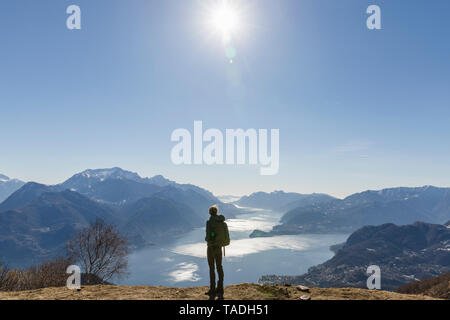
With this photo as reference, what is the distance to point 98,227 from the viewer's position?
37.5 metres

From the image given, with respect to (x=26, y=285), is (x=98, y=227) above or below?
above

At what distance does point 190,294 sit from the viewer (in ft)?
40.5

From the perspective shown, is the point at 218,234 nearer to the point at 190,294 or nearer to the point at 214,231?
the point at 214,231

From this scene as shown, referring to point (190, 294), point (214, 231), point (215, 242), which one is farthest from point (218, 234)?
point (190, 294)

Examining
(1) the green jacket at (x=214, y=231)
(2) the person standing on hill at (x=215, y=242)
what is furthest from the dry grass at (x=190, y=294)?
(1) the green jacket at (x=214, y=231)

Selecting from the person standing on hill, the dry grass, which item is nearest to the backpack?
the person standing on hill

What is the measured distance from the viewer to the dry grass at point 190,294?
1172 centimetres

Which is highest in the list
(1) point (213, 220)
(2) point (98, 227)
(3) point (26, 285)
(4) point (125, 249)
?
(1) point (213, 220)

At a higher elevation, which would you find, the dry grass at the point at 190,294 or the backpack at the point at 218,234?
the backpack at the point at 218,234

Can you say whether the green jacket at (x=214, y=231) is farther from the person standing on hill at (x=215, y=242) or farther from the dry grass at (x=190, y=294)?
the dry grass at (x=190, y=294)
